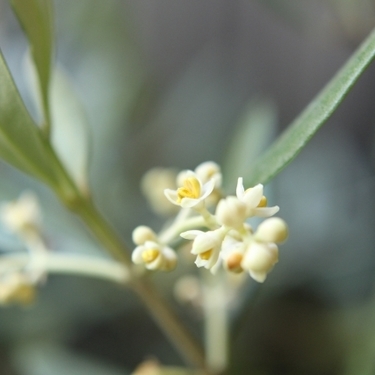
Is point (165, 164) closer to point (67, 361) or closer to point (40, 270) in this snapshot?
point (67, 361)

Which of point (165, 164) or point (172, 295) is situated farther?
point (165, 164)

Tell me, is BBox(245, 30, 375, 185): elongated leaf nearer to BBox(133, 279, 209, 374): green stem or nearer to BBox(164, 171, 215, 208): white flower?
BBox(164, 171, 215, 208): white flower

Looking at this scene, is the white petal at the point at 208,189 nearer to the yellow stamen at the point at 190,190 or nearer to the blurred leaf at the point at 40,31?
the yellow stamen at the point at 190,190

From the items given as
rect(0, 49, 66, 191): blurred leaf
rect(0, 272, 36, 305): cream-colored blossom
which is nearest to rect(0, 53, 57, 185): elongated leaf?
rect(0, 49, 66, 191): blurred leaf

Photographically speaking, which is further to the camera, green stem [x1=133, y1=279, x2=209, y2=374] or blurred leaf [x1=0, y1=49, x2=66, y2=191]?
green stem [x1=133, y1=279, x2=209, y2=374]

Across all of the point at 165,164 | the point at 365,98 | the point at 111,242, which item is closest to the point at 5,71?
the point at 111,242

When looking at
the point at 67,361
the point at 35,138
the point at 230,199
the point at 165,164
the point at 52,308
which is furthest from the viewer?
the point at 165,164

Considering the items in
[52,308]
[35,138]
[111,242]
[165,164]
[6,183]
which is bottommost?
[52,308]
